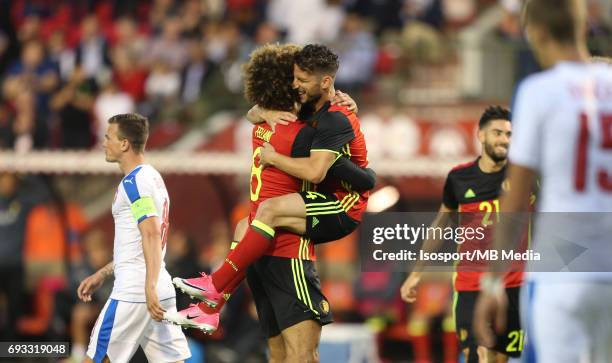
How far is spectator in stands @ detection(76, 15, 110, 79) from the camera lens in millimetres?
19438

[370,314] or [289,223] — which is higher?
[289,223]

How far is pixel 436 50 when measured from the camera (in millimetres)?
18156

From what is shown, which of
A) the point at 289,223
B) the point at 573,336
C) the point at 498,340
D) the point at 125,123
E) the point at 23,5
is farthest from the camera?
the point at 23,5

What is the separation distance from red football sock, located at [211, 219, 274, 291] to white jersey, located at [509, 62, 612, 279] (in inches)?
106

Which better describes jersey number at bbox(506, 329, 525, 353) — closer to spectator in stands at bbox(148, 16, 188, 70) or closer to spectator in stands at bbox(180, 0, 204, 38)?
spectator in stands at bbox(148, 16, 188, 70)

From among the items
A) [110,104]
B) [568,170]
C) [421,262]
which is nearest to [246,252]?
[421,262]

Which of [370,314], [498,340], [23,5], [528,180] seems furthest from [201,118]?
[528,180]

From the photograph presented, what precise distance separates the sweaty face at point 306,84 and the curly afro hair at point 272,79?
0.22 meters

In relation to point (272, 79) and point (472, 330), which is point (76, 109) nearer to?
point (472, 330)

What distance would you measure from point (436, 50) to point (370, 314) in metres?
4.57

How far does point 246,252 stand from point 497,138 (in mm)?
2508

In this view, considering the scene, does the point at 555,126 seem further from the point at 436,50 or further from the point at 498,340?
the point at 436,50

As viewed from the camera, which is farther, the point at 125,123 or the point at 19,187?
the point at 19,187

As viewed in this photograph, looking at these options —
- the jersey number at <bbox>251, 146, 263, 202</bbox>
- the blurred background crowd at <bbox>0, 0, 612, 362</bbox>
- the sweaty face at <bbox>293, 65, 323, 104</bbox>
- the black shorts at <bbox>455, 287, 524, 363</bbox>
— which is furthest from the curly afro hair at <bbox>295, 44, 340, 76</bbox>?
the blurred background crowd at <bbox>0, 0, 612, 362</bbox>
